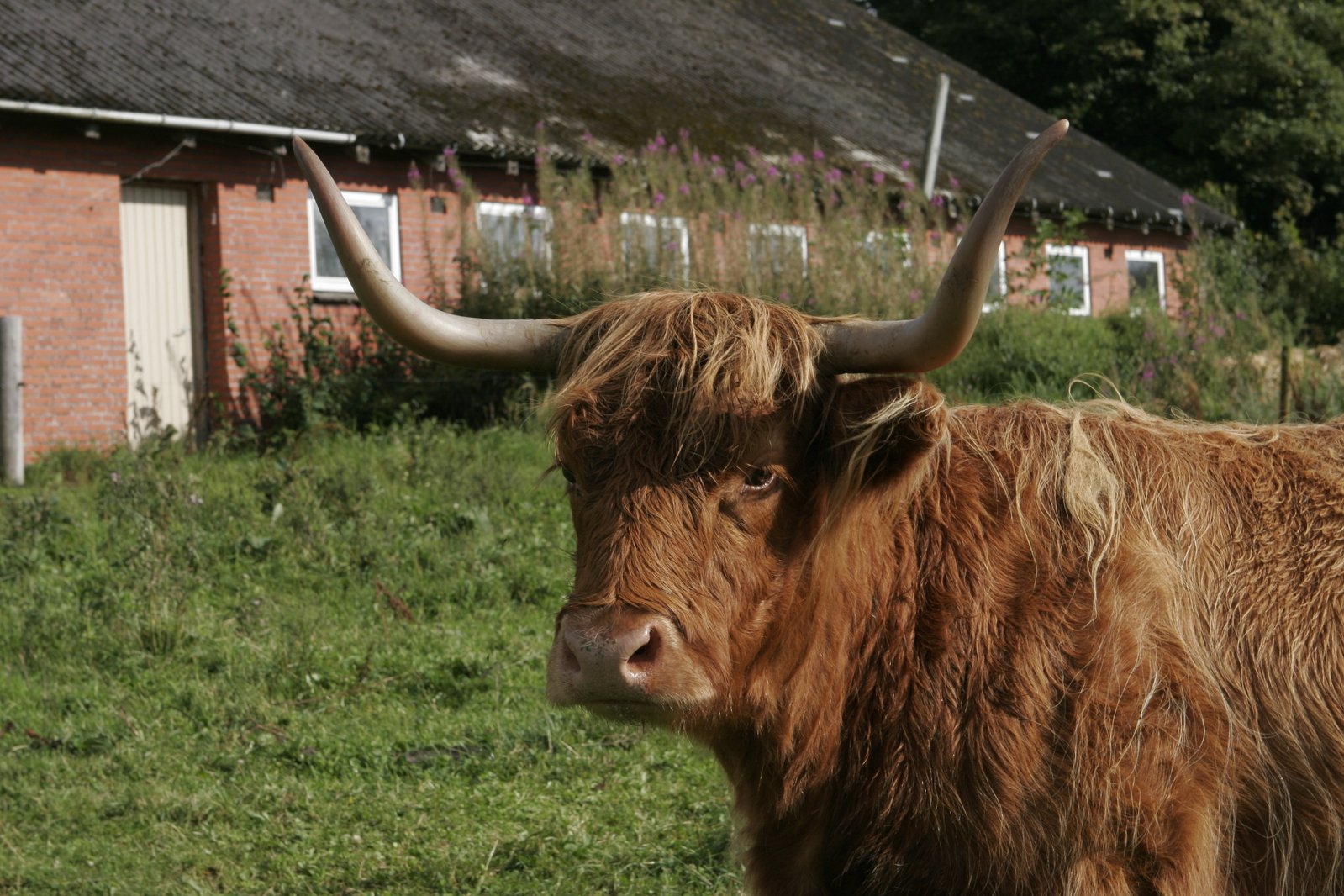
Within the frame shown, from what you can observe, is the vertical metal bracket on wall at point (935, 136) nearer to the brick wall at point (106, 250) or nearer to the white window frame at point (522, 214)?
the white window frame at point (522, 214)

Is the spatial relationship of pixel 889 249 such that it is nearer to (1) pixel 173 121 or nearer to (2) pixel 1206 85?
(1) pixel 173 121

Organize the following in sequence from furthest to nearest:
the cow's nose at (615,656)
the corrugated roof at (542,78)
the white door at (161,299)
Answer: the corrugated roof at (542,78), the white door at (161,299), the cow's nose at (615,656)

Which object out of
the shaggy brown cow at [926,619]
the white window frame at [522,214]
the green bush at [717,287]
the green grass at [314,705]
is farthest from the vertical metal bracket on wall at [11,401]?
the shaggy brown cow at [926,619]

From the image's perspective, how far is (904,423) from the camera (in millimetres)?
2984

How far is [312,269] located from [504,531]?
6.85 metres

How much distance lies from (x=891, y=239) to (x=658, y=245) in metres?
2.20

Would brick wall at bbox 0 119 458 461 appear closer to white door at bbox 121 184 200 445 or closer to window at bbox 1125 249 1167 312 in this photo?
white door at bbox 121 184 200 445

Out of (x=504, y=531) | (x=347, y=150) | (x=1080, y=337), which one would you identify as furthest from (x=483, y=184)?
(x=504, y=531)

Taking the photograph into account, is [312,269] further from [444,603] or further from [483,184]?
[444,603]

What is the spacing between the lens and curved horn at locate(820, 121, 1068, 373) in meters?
2.56

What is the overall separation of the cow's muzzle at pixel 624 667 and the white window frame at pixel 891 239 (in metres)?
9.94

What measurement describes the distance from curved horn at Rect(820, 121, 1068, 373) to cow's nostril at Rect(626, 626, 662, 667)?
0.77m

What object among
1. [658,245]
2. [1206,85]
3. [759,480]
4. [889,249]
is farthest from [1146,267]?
[759,480]

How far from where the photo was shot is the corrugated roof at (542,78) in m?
13.2
